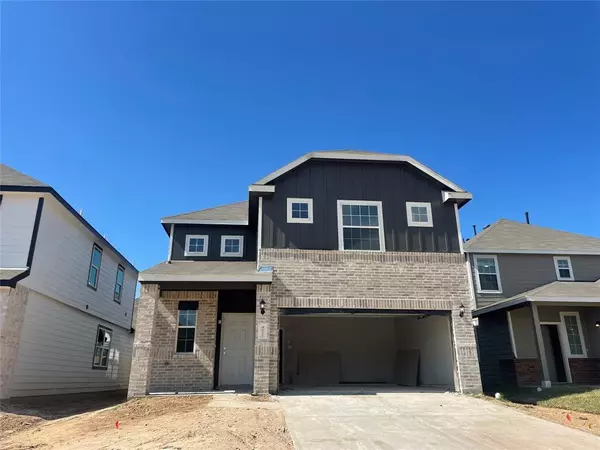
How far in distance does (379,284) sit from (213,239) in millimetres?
6484

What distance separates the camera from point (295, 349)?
16.5m

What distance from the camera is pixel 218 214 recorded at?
1575 cm

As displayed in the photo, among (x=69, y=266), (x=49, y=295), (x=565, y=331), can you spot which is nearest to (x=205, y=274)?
(x=49, y=295)

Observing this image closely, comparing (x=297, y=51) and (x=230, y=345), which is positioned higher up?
(x=297, y=51)

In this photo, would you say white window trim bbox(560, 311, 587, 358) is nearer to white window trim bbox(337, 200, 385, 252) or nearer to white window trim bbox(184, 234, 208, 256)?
white window trim bbox(337, 200, 385, 252)

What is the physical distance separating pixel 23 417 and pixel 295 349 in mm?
9502

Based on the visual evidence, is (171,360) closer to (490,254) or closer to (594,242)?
(490,254)

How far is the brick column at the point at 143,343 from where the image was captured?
35.1 feet

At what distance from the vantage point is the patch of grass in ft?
33.1

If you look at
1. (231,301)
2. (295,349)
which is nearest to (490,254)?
(295,349)

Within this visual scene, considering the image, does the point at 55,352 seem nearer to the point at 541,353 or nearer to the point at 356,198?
the point at 356,198

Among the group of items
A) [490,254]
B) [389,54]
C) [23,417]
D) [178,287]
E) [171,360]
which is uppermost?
[389,54]

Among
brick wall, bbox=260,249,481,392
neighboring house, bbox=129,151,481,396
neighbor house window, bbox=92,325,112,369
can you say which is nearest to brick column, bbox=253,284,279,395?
neighboring house, bbox=129,151,481,396

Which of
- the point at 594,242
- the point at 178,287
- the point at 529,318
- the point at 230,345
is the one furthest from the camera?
the point at 594,242
